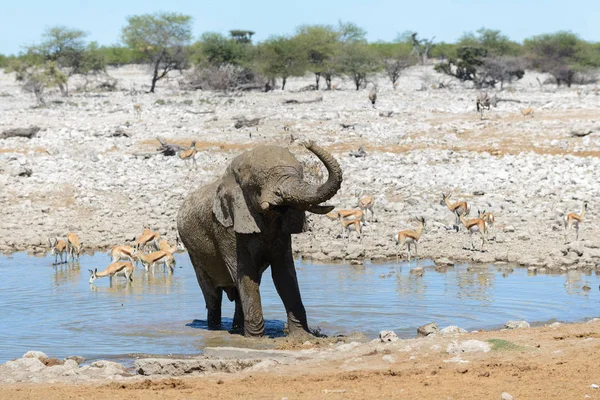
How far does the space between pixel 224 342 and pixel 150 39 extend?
43.7 metres

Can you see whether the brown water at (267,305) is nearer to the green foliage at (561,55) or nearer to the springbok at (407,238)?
the springbok at (407,238)

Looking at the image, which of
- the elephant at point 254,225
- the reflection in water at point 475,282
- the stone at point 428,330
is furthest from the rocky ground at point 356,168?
the elephant at point 254,225

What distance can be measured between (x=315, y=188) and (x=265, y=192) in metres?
0.78

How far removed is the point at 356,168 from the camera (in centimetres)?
2302

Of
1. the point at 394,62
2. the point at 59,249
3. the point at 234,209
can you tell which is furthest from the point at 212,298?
the point at 394,62

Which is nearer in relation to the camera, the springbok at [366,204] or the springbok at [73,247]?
the springbok at [73,247]

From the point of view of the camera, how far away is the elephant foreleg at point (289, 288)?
396 inches

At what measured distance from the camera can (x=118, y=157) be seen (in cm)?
2536

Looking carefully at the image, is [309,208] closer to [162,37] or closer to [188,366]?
[188,366]

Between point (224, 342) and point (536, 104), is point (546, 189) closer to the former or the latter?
point (224, 342)

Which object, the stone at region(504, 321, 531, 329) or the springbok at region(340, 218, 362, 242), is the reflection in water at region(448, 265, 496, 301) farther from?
the springbok at region(340, 218, 362, 242)

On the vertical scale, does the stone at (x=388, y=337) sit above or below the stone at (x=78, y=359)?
above

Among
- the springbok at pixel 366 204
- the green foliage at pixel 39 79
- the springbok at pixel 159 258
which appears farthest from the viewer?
the green foliage at pixel 39 79

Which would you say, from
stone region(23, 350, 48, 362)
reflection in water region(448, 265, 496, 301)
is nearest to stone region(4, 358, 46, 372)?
stone region(23, 350, 48, 362)
